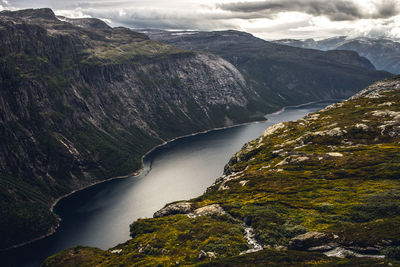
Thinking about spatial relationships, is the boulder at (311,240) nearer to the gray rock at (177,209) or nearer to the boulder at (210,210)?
the boulder at (210,210)

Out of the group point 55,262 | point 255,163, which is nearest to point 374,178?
point 255,163

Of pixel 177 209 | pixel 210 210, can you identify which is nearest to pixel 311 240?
pixel 210 210

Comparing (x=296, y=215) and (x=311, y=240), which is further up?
(x=311, y=240)

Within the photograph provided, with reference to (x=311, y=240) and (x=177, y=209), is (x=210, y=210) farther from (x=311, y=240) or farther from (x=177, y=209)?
(x=311, y=240)

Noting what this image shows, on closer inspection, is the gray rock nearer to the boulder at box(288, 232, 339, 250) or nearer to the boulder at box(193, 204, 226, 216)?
the boulder at box(193, 204, 226, 216)

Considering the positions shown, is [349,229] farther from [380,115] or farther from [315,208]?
[380,115]

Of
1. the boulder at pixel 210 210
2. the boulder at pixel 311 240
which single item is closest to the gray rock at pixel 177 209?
the boulder at pixel 210 210

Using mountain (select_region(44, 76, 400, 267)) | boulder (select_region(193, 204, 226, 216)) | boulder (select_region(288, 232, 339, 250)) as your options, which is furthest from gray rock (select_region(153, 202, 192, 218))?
boulder (select_region(288, 232, 339, 250))

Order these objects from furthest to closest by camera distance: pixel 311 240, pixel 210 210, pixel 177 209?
1. pixel 177 209
2. pixel 210 210
3. pixel 311 240
